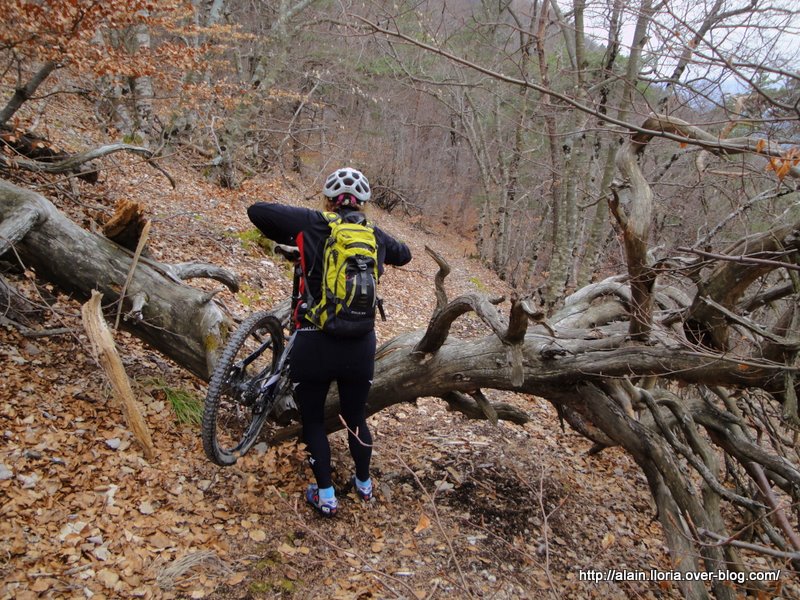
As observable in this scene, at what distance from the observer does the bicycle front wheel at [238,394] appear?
3291 mm

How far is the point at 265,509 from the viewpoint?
11.7 ft

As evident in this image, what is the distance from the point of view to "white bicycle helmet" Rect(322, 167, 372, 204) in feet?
10.7

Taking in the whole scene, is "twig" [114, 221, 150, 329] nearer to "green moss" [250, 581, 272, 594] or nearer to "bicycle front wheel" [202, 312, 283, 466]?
"bicycle front wheel" [202, 312, 283, 466]

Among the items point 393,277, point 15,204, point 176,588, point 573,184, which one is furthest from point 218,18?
point 176,588

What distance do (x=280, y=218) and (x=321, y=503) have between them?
2079 mm

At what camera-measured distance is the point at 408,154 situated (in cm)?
2416

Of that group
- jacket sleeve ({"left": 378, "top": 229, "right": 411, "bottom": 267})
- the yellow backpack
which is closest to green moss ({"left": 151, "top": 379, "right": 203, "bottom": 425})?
the yellow backpack

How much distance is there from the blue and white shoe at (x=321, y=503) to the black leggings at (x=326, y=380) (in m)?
0.12

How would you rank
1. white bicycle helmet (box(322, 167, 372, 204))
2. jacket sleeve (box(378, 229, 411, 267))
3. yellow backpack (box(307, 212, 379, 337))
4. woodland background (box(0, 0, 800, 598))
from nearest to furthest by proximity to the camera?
woodland background (box(0, 0, 800, 598))
yellow backpack (box(307, 212, 379, 337))
white bicycle helmet (box(322, 167, 372, 204))
jacket sleeve (box(378, 229, 411, 267))

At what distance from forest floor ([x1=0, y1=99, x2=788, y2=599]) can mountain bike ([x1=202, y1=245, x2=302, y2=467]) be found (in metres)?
0.27

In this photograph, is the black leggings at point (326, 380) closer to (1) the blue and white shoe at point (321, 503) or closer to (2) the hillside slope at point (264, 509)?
(1) the blue and white shoe at point (321, 503)

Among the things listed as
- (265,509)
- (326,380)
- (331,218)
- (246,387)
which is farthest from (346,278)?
(265,509)

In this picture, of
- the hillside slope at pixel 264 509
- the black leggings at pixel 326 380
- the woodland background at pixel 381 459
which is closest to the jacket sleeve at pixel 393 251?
the black leggings at pixel 326 380

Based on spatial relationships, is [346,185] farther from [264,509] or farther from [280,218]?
[264,509]
